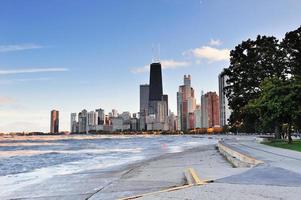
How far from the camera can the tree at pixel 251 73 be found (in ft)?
219

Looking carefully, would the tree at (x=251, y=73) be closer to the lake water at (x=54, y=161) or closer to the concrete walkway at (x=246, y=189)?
the lake water at (x=54, y=161)

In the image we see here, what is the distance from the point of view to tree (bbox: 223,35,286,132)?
66.9 meters

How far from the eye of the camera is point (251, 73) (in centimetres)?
6719

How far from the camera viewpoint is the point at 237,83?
68250mm

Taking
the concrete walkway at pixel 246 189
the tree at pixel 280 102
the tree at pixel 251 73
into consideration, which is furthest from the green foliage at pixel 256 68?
the concrete walkway at pixel 246 189

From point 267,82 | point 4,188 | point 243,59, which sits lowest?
point 4,188

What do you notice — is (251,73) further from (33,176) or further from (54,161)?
(33,176)

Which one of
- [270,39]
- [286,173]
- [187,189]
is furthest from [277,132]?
[187,189]

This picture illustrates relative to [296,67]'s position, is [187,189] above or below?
Result: below

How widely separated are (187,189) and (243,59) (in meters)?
62.1

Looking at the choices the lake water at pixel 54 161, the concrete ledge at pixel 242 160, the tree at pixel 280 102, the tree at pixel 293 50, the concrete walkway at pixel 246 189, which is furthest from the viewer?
the tree at pixel 293 50

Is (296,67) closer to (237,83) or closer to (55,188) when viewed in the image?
(237,83)

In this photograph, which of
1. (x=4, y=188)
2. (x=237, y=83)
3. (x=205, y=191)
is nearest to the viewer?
(x=205, y=191)

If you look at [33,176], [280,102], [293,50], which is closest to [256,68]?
[293,50]
